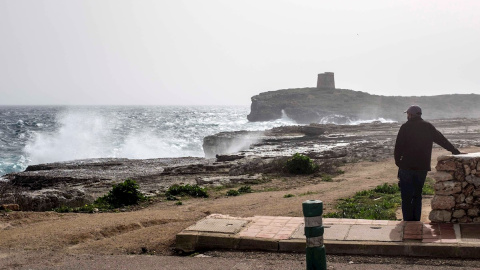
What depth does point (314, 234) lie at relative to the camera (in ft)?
17.2

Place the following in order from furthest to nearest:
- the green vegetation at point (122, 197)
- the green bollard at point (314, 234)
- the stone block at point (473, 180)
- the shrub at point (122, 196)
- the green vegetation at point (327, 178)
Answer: the green vegetation at point (327, 178) → the shrub at point (122, 196) → the green vegetation at point (122, 197) → the stone block at point (473, 180) → the green bollard at point (314, 234)

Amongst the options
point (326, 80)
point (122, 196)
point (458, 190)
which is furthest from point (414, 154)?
point (326, 80)

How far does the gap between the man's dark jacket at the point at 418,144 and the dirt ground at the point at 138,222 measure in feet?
9.51

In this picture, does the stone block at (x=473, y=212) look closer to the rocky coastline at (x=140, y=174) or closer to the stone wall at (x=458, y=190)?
the stone wall at (x=458, y=190)

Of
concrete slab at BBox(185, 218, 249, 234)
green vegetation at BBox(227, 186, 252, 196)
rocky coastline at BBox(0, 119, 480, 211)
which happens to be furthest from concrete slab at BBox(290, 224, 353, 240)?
rocky coastline at BBox(0, 119, 480, 211)

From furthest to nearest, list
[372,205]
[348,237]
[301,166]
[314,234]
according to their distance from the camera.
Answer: [301,166]
[372,205]
[348,237]
[314,234]

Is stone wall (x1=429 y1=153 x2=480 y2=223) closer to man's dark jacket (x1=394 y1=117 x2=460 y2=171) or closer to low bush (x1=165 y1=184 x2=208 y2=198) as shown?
man's dark jacket (x1=394 y1=117 x2=460 y2=171)

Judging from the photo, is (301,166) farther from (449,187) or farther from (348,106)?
(348,106)

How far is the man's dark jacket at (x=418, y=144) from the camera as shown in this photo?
304 inches

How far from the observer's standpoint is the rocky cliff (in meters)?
90.9

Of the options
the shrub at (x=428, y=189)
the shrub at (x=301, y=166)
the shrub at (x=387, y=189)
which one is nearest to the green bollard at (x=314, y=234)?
the shrub at (x=428, y=189)

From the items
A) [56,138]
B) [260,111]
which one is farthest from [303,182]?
[260,111]

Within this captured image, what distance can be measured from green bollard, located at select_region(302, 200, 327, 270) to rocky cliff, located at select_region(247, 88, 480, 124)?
8152 cm

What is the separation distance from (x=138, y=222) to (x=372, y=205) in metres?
4.60
